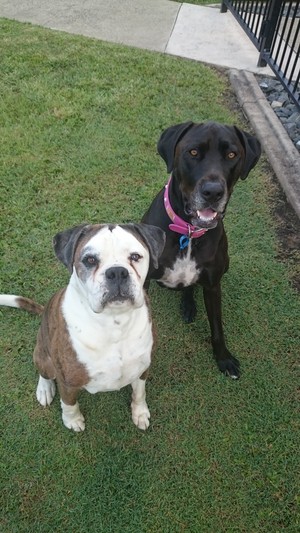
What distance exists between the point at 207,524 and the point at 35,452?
1.13 m

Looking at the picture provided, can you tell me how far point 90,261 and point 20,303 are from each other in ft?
4.48

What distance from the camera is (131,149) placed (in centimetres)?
520

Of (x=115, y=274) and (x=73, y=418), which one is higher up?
(x=115, y=274)

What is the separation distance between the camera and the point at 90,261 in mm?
2139

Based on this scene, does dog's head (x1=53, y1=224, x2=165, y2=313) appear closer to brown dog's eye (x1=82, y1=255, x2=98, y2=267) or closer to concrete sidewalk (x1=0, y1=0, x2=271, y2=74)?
brown dog's eye (x1=82, y1=255, x2=98, y2=267)

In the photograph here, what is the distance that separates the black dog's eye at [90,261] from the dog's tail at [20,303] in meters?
1.31

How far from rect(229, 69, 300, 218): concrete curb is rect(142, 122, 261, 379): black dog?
1861 millimetres

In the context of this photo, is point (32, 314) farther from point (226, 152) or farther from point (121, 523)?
point (226, 152)

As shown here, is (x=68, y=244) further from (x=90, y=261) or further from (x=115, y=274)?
(x=115, y=274)

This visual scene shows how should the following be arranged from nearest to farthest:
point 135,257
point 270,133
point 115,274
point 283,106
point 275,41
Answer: point 115,274 < point 135,257 < point 270,133 < point 283,106 < point 275,41

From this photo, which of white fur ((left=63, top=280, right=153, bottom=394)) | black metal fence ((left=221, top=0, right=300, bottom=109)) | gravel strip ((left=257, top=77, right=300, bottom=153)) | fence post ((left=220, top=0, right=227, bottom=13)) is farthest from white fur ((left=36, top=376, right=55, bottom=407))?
fence post ((left=220, top=0, right=227, bottom=13))

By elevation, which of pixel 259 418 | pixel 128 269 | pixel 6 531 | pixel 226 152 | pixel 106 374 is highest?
pixel 226 152

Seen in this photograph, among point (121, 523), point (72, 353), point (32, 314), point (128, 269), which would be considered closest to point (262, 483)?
point (121, 523)

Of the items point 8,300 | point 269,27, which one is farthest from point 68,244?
point 269,27
